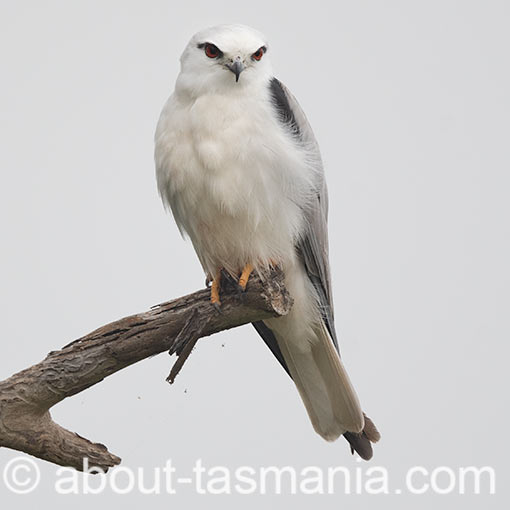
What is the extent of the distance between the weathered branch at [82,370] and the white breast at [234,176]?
44cm

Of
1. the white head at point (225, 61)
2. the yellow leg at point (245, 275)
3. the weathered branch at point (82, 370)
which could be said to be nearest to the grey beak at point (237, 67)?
the white head at point (225, 61)

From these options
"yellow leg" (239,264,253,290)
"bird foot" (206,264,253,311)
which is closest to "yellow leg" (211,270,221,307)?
"bird foot" (206,264,253,311)


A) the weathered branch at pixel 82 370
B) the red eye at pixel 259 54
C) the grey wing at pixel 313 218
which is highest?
the red eye at pixel 259 54

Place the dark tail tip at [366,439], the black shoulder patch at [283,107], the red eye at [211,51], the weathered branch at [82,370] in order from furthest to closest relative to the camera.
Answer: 1. the dark tail tip at [366,439]
2. the black shoulder patch at [283,107]
3. the red eye at [211,51]
4. the weathered branch at [82,370]

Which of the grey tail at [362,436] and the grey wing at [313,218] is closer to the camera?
the grey wing at [313,218]

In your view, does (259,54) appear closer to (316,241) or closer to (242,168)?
(242,168)

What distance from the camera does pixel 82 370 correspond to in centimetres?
489

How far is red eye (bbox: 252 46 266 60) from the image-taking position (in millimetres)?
5036

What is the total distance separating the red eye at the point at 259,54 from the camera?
16.5ft

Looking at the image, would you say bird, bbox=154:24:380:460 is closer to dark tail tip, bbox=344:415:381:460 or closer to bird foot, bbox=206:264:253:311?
bird foot, bbox=206:264:253:311

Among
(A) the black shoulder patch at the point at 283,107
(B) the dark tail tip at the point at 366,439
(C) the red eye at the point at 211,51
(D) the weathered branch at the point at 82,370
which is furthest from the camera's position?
(B) the dark tail tip at the point at 366,439

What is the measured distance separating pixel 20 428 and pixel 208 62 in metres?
2.22

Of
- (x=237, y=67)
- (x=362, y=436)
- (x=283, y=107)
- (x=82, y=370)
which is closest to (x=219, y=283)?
(x=82, y=370)

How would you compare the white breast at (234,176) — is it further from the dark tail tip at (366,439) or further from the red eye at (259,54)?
the dark tail tip at (366,439)
